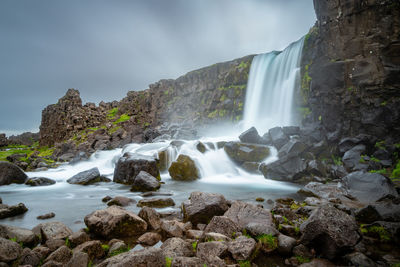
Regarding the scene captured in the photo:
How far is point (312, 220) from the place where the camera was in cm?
509

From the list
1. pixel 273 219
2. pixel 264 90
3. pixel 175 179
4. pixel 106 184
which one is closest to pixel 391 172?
pixel 273 219

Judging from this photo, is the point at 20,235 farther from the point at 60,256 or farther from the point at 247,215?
the point at 247,215

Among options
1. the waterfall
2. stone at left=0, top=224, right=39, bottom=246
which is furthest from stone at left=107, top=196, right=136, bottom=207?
the waterfall

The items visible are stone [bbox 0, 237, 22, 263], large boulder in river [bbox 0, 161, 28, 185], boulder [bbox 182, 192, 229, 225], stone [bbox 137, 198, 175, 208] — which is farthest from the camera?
large boulder in river [bbox 0, 161, 28, 185]

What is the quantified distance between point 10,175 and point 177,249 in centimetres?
1851

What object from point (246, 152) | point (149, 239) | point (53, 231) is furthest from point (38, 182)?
point (246, 152)

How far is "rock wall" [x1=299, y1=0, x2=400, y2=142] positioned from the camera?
1717 cm

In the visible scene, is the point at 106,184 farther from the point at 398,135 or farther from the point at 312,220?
the point at 398,135

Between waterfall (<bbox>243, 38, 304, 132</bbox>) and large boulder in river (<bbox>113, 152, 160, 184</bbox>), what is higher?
waterfall (<bbox>243, 38, 304, 132</bbox>)

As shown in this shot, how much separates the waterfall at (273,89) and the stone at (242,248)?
27.2 m

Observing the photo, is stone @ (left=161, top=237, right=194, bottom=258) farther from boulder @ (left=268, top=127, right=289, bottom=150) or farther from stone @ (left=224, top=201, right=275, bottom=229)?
boulder @ (left=268, top=127, right=289, bottom=150)

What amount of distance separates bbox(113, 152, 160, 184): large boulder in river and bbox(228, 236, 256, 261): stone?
1201 centimetres

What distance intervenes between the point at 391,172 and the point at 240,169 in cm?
1094

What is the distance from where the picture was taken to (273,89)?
34.0 metres
